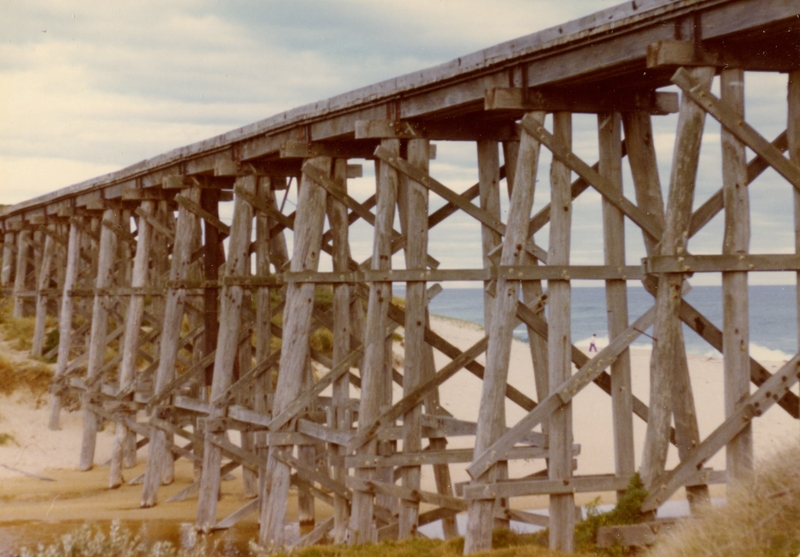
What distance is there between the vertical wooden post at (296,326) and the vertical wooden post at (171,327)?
11.4 ft

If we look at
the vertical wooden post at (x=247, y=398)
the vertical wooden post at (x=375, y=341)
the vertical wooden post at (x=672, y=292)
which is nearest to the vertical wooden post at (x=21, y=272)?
the vertical wooden post at (x=247, y=398)

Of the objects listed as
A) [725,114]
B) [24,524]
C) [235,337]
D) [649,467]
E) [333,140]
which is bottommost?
[24,524]

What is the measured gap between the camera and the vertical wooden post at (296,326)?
11164 mm

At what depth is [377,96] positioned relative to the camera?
9.88 m

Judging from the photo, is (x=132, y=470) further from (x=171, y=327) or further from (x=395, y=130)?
(x=395, y=130)

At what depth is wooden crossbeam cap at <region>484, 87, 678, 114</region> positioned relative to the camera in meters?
8.10

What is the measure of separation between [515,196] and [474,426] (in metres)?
3.41

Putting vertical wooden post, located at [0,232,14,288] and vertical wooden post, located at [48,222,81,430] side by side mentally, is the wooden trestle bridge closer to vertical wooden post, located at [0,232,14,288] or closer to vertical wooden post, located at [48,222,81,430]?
vertical wooden post, located at [48,222,81,430]

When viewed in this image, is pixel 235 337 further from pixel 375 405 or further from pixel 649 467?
pixel 649 467

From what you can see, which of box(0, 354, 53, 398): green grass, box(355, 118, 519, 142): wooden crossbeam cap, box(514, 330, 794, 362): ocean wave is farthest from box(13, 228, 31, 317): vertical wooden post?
box(514, 330, 794, 362): ocean wave

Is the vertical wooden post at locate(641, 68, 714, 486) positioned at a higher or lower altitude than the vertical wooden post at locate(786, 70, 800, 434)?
lower

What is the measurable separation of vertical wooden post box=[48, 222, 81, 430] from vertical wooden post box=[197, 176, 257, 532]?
23.9 ft

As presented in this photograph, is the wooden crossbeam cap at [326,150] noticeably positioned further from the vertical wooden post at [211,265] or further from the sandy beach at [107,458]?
the sandy beach at [107,458]

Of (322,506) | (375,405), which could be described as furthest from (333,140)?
(322,506)
